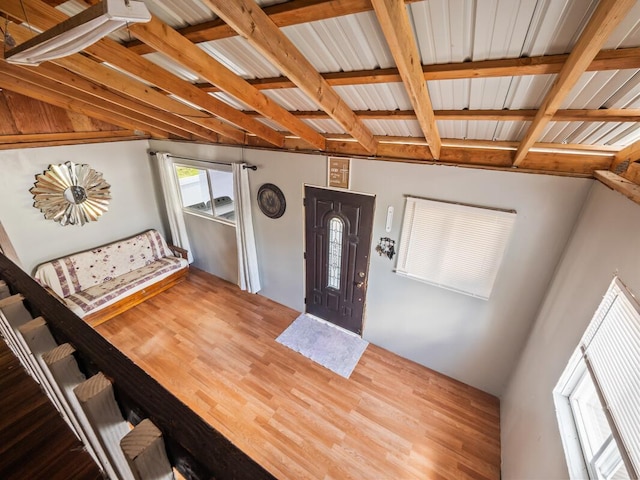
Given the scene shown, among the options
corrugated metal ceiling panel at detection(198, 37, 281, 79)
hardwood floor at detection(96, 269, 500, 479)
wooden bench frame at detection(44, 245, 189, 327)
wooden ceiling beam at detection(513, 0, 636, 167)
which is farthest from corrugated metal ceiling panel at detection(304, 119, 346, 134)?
wooden bench frame at detection(44, 245, 189, 327)

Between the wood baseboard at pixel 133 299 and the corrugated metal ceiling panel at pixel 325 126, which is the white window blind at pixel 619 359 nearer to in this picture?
the corrugated metal ceiling panel at pixel 325 126

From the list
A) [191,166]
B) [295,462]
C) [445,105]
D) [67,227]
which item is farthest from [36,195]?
[445,105]

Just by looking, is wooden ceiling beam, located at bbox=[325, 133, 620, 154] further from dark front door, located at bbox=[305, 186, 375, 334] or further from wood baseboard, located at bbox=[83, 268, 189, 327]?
wood baseboard, located at bbox=[83, 268, 189, 327]

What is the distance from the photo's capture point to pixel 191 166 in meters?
4.16

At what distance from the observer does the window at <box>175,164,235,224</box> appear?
4.31 metres

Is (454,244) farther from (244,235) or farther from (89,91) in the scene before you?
(89,91)

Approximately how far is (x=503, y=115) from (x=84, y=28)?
2051mm

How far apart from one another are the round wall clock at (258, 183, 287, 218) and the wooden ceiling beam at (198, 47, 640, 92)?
1.88 m

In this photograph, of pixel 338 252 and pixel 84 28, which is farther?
pixel 338 252

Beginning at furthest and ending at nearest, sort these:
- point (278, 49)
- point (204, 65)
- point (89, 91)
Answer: point (89, 91) < point (204, 65) < point (278, 49)

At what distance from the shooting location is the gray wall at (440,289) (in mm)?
2189

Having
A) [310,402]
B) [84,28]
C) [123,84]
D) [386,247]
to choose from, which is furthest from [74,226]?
[386,247]

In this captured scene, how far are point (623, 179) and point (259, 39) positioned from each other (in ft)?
7.10

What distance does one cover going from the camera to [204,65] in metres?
1.63
